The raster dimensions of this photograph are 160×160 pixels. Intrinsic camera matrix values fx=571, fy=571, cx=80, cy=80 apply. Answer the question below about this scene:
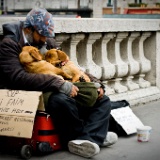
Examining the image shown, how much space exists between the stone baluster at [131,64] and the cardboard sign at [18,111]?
2.67 metres

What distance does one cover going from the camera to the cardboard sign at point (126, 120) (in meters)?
5.30

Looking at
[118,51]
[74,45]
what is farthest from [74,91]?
[118,51]

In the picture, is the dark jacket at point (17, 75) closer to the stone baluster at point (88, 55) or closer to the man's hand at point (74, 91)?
the man's hand at point (74, 91)

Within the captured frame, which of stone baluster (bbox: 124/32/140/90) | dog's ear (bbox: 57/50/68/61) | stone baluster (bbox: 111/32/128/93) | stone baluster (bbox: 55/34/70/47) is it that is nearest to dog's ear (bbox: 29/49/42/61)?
dog's ear (bbox: 57/50/68/61)

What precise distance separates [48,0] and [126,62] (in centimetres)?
3805

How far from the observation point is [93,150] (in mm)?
4430

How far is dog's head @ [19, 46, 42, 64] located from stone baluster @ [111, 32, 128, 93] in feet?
7.22

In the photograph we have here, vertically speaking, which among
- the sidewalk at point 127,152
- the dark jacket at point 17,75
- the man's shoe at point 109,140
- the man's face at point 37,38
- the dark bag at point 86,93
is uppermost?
the man's face at point 37,38

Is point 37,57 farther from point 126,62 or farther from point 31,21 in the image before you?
point 126,62

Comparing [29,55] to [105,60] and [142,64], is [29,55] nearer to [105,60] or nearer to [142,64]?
[105,60]

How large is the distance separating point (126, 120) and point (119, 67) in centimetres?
139

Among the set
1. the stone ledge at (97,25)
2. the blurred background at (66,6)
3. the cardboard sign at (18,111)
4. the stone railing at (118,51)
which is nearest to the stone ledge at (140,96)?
the stone railing at (118,51)

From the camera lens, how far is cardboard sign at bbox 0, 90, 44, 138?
431 cm

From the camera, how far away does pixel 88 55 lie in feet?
20.4
